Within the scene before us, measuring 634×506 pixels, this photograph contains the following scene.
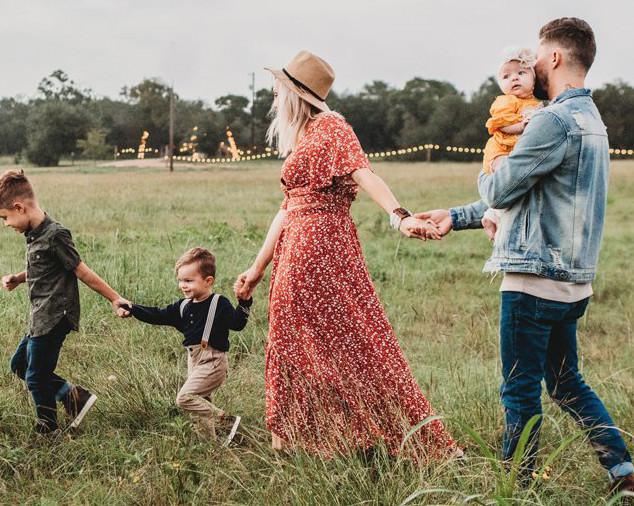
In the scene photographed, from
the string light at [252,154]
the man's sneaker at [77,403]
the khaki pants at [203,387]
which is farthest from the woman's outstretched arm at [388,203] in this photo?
the string light at [252,154]

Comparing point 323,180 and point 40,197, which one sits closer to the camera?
point 323,180

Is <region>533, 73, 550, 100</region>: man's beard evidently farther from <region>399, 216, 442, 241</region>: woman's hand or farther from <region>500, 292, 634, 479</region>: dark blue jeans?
<region>500, 292, 634, 479</region>: dark blue jeans

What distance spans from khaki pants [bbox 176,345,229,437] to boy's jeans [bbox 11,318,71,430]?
684 mm

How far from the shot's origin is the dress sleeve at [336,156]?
3.70 meters

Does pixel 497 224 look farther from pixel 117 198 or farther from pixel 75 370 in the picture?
pixel 117 198

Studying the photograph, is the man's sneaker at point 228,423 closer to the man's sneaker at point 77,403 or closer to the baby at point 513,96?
the man's sneaker at point 77,403

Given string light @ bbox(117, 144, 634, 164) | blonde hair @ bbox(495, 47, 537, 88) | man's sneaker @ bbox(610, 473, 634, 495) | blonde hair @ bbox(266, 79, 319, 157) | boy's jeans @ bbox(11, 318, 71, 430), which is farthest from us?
string light @ bbox(117, 144, 634, 164)

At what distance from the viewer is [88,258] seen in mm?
8094

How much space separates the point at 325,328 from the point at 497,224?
0.99m

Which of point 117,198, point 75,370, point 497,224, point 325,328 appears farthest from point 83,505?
point 117,198

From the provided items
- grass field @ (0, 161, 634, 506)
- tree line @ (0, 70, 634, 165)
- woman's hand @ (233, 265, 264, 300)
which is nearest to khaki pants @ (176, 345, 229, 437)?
grass field @ (0, 161, 634, 506)

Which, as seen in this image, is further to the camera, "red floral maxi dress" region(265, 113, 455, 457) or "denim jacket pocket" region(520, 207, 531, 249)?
"red floral maxi dress" region(265, 113, 455, 457)

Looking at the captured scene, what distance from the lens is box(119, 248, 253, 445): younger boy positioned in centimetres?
398

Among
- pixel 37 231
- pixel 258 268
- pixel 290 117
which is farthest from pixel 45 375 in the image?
pixel 290 117
